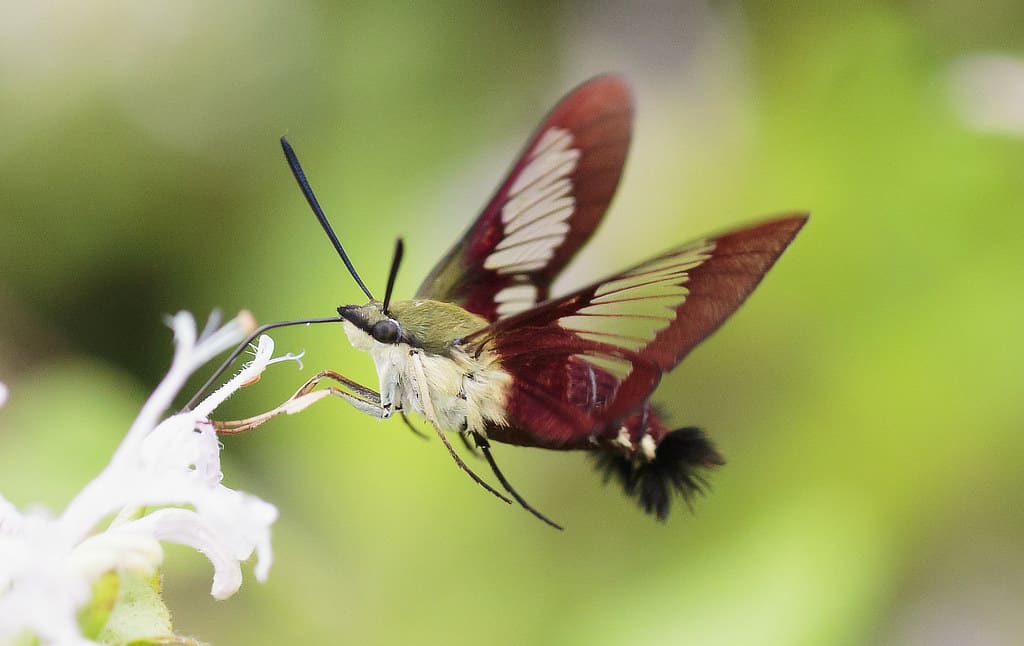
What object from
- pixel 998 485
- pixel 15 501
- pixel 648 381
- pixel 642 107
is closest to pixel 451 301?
pixel 648 381

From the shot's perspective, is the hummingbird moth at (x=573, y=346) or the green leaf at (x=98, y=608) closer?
the green leaf at (x=98, y=608)

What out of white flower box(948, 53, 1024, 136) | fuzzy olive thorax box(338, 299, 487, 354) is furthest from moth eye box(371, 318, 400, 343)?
white flower box(948, 53, 1024, 136)

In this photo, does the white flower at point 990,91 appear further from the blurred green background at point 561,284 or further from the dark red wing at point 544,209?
the dark red wing at point 544,209

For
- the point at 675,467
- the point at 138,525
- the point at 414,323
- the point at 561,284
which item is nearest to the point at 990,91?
the point at 561,284

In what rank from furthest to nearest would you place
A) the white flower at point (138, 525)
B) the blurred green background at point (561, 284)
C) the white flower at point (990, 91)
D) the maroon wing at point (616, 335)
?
the white flower at point (990, 91), the blurred green background at point (561, 284), the maroon wing at point (616, 335), the white flower at point (138, 525)

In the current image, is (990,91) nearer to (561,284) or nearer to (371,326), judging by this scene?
(561,284)

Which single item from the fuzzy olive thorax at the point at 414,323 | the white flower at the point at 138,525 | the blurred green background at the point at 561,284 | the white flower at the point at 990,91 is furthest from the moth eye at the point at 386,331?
the white flower at the point at 990,91

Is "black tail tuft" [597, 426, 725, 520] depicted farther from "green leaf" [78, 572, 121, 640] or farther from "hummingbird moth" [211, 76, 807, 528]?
"green leaf" [78, 572, 121, 640]
